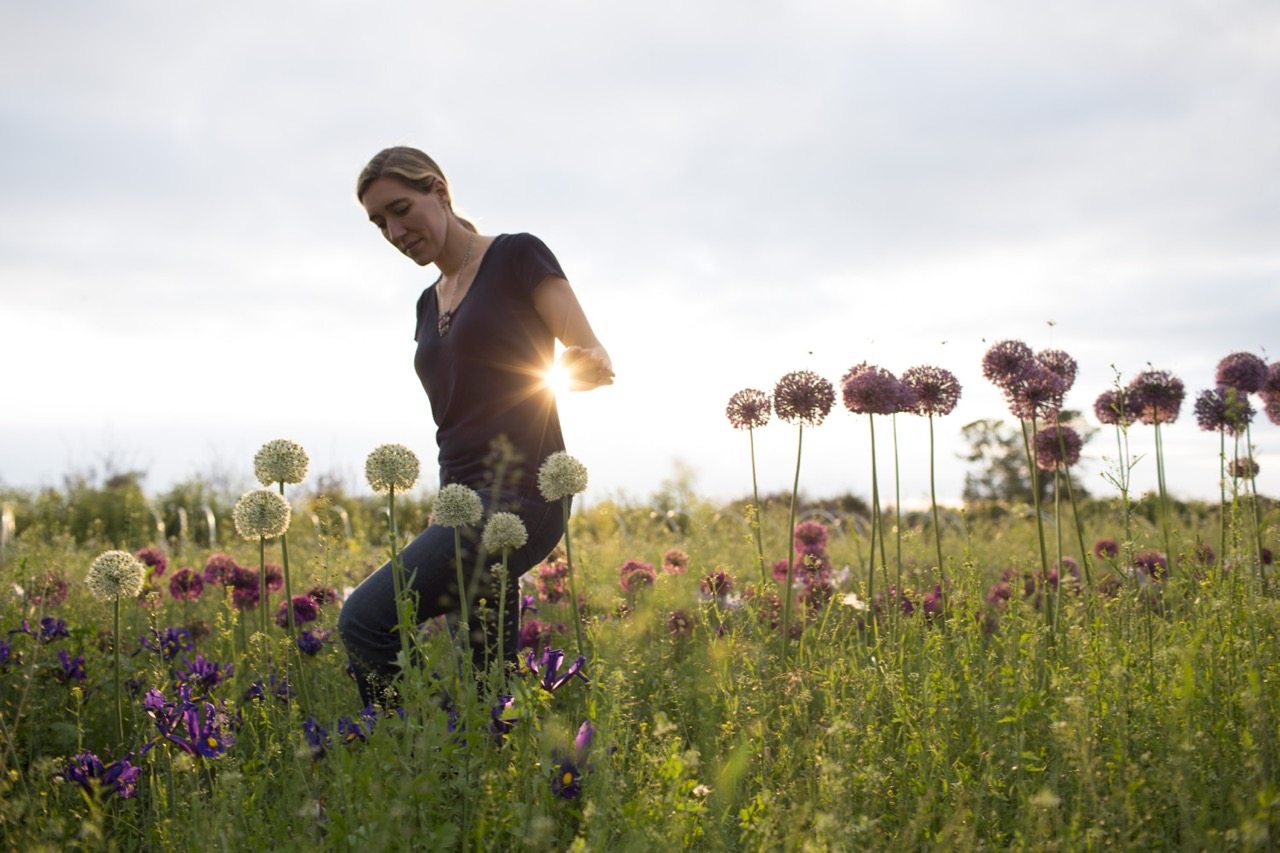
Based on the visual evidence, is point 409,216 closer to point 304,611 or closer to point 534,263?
point 534,263

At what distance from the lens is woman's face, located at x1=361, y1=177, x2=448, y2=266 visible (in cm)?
395

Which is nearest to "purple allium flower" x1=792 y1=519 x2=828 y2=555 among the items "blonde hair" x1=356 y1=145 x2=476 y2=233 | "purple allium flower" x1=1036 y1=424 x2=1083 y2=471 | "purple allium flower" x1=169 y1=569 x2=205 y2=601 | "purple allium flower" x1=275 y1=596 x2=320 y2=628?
"purple allium flower" x1=1036 y1=424 x2=1083 y2=471

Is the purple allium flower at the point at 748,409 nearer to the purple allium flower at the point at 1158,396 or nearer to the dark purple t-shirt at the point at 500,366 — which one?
the dark purple t-shirt at the point at 500,366

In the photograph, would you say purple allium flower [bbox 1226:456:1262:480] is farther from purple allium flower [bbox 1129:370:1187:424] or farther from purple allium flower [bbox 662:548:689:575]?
purple allium flower [bbox 662:548:689:575]

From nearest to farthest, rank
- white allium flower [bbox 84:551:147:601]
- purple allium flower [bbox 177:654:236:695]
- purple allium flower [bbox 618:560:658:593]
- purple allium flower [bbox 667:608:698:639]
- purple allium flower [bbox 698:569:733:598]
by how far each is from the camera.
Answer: white allium flower [bbox 84:551:147:601] < purple allium flower [bbox 177:654:236:695] < purple allium flower [bbox 698:569:733:598] < purple allium flower [bbox 667:608:698:639] < purple allium flower [bbox 618:560:658:593]

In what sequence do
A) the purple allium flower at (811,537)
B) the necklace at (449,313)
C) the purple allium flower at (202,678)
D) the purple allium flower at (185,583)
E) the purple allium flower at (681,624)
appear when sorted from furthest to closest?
1. the purple allium flower at (811,537)
2. the purple allium flower at (185,583)
3. the purple allium flower at (681,624)
4. the necklace at (449,313)
5. the purple allium flower at (202,678)

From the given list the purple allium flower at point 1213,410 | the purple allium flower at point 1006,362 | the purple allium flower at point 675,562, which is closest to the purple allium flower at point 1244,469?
the purple allium flower at point 1213,410

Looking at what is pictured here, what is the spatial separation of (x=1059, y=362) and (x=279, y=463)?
121 inches

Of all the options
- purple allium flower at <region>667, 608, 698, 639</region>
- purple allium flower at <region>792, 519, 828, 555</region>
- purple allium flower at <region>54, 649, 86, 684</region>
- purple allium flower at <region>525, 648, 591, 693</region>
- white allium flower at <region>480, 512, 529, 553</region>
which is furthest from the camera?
purple allium flower at <region>792, 519, 828, 555</region>

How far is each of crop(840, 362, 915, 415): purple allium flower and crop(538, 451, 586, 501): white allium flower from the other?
137 centimetres

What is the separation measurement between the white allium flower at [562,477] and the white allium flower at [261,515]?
0.79m

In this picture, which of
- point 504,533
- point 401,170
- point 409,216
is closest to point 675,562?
point 409,216

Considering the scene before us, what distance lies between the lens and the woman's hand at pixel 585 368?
322 cm

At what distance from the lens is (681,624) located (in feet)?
15.8
